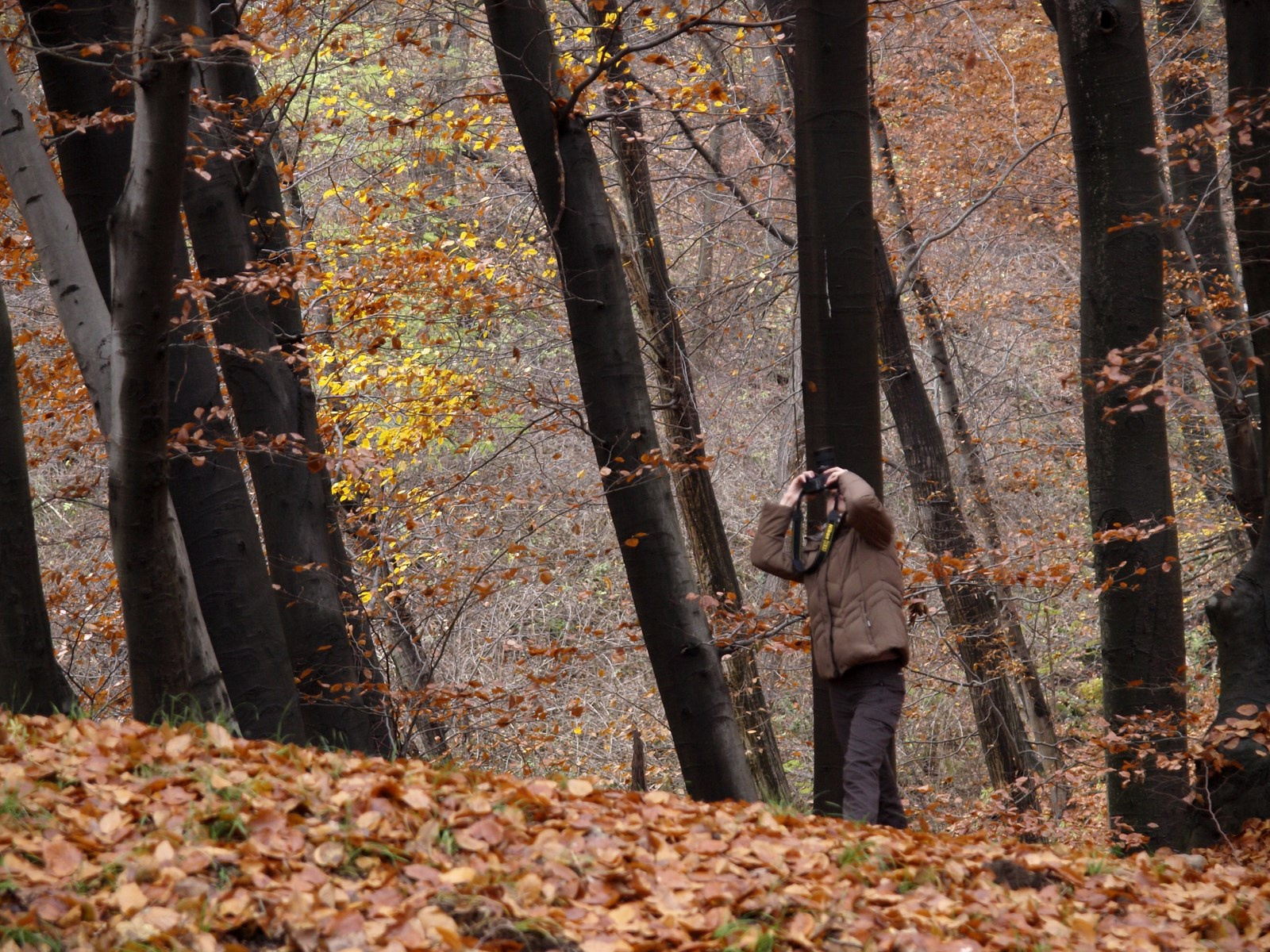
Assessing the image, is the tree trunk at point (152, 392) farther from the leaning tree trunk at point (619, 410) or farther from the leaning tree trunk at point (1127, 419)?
the leaning tree trunk at point (1127, 419)

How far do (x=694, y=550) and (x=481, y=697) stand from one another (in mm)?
3935

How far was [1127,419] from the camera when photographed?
704 centimetres

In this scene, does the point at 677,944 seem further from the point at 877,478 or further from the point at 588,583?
the point at 588,583

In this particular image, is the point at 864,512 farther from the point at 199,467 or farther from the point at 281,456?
the point at 281,456

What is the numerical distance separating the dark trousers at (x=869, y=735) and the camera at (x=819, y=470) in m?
0.91

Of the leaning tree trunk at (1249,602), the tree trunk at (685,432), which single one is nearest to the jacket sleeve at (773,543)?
the leaning tree trunk at (1249,602)

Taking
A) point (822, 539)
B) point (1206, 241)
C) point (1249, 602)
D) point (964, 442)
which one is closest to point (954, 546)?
point (964, 442)

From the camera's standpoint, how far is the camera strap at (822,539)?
19.1 ft

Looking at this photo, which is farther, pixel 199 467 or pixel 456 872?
pixel 199 467

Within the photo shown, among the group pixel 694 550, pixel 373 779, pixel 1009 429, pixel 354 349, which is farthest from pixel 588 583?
pixel 373 779

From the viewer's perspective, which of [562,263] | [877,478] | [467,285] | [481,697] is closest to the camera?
[877,478]

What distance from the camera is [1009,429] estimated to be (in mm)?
18047

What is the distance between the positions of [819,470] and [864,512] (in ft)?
1.50

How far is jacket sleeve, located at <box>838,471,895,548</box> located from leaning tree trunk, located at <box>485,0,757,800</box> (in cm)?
199
